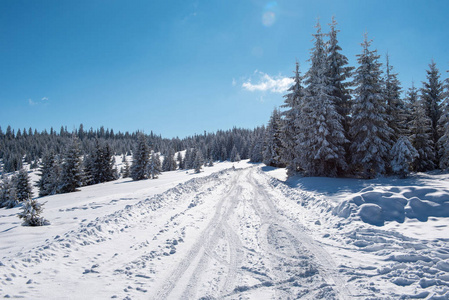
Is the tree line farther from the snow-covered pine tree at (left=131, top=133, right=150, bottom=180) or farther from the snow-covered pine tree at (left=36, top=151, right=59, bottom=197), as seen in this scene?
the snow-covered pine tree at (left=36, top=151, right=59, bottom=197)

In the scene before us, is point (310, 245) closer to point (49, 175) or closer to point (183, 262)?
point (183, 262)

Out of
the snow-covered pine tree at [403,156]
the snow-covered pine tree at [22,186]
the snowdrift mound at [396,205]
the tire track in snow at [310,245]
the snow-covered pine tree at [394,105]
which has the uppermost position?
the snow-covered pine tree at [394,105]

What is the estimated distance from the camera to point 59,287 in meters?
4.47

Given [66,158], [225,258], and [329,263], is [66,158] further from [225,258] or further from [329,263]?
[329,263]

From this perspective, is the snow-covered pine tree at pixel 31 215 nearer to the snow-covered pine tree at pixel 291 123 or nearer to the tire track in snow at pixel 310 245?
the tire track in snow at pixel 310 245

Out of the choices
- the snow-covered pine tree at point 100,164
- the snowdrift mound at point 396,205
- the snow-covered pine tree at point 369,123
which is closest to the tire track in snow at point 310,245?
the snowdrift mound at point 396,205

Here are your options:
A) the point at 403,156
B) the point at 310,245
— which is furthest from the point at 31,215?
the point at 403,156

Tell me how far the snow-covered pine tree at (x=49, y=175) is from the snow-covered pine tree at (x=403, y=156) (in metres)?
40.9

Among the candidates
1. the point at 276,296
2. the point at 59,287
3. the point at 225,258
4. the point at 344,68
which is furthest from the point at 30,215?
the point at 344,68

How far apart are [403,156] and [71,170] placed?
38294 millimetres

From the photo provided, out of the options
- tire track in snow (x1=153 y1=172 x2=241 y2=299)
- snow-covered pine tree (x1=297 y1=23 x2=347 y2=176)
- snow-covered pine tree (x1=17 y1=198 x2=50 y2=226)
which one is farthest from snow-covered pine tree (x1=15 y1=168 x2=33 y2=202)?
snow-covered pine tree (x1=297 y1=23 x2=347 y2=176)

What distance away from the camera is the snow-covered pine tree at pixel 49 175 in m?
32.2

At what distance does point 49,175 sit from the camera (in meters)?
35.6

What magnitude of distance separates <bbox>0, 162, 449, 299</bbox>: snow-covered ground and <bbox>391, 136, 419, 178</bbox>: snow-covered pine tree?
27.7 ft
